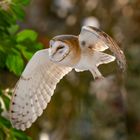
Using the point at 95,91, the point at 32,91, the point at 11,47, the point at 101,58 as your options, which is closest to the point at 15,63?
the point at 11,47

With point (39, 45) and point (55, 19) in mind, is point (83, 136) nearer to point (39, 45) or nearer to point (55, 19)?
point (55, 19)

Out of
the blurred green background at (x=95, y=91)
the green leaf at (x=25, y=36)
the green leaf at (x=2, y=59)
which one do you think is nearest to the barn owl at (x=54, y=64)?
the green leaf at (x=2, y=59)

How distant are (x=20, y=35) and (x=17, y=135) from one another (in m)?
0.26

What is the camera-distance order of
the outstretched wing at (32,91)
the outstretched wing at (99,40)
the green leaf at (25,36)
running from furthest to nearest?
the green leaf at (25,36)
the outstretched wing at (32,91)
the outstretched wing at (99,40)

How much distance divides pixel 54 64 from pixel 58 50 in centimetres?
24

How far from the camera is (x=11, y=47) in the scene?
1.91 meters

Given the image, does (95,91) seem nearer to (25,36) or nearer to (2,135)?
(25,36)

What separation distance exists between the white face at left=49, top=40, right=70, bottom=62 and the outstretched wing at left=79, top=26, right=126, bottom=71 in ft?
0.12

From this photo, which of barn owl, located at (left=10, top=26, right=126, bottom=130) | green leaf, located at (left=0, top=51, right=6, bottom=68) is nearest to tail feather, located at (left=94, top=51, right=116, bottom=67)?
barn owl, located at (left=10, top=26, right=126, bottom=130)

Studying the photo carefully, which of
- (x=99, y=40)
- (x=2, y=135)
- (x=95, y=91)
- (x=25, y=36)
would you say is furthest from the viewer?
(x=95, y=91)

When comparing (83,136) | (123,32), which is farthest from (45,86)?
(123,32)

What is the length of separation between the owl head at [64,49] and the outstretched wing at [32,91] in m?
0.16

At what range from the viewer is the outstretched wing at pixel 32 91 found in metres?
1.72

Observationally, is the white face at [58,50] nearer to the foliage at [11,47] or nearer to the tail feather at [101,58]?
the tail feather at [101,58]
